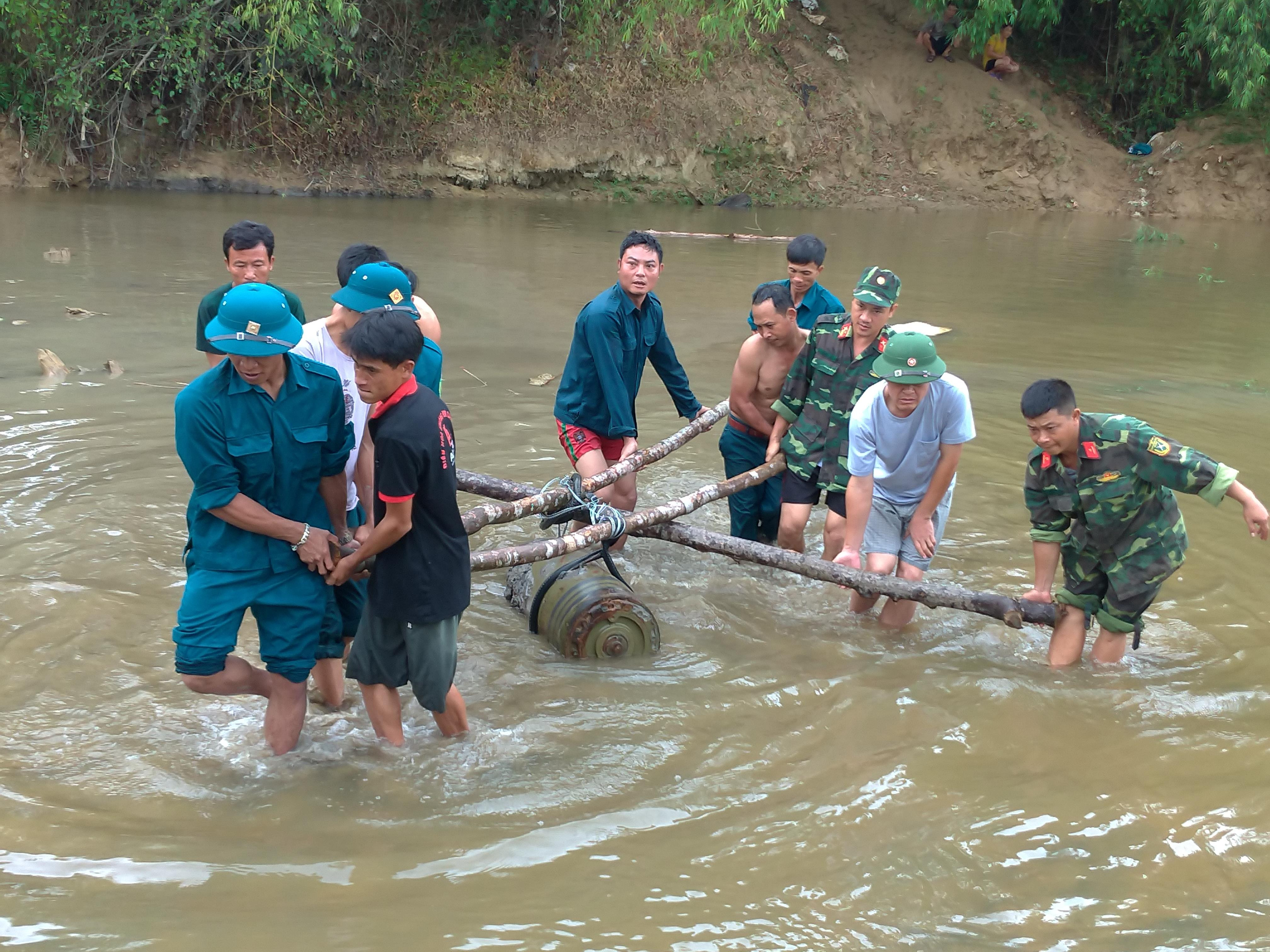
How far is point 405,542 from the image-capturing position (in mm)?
3574

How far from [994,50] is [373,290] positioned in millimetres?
23255

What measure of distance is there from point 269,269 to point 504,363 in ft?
14.7

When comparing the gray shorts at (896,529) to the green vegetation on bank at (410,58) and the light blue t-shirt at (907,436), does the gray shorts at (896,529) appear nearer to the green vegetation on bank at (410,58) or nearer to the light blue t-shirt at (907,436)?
the light blue t-shirt at (907,436)

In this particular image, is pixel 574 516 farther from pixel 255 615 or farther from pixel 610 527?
pixel 255 615

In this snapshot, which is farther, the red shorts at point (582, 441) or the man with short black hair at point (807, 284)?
the red shorts at point (582, 441)

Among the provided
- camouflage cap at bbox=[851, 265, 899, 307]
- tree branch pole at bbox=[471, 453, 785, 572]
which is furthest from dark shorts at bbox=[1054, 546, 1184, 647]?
tree branch pole at bbox=[471, 453, 785, 572]

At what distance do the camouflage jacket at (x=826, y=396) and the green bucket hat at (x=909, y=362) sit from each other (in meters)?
0.64

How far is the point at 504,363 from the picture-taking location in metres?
9.62

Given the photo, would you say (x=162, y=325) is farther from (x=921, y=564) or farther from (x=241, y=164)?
(x=241, y=164)

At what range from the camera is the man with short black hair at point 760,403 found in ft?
18.8

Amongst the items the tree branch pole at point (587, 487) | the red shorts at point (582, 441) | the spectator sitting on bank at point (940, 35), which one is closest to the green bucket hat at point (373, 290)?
the tree branch pole at point (587, 487)

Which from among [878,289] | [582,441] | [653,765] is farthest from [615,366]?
[653,765]

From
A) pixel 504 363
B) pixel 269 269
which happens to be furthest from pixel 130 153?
pixel 269 269

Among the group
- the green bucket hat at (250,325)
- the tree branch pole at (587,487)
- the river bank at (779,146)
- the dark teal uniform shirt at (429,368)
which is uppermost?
the river bank at (779,146)
